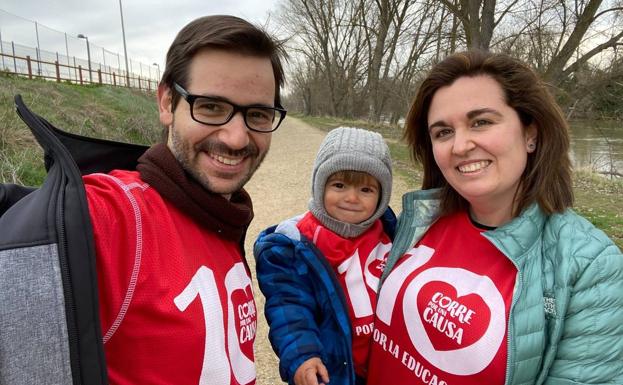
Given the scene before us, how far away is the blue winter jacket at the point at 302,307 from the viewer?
1663 millimetres

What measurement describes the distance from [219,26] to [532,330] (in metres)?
1.50

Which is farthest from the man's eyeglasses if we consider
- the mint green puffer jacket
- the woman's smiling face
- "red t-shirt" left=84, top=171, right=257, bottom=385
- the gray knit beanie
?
the mint green puffer jacket

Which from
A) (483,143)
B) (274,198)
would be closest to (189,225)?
(483,143)

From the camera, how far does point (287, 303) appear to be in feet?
5.71

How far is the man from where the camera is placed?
104 cm

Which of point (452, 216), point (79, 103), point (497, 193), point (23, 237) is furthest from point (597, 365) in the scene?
point (79, 103)

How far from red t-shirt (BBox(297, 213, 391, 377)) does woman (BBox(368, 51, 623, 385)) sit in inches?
3.4

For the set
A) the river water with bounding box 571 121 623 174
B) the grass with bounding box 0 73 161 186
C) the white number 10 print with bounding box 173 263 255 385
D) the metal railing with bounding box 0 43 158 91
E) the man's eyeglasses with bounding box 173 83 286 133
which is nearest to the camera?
the white number 10 print with bounding box 173 263 255 385

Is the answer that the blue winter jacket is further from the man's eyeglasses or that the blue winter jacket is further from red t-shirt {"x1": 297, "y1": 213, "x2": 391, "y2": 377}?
the man's eyeglasses

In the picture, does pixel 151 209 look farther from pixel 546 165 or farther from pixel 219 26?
pixel 546 165

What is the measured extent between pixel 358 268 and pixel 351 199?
351mm

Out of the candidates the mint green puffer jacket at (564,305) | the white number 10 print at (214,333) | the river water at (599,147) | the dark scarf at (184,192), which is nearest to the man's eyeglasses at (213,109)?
the dark scarf at (184,192)

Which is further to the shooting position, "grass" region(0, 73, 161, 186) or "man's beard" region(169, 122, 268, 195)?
"grass" region(0, 73, 161, 186)

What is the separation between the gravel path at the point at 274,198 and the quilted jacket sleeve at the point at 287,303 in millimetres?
1480
